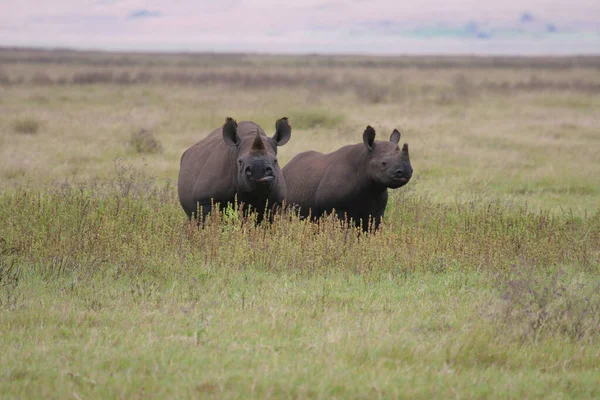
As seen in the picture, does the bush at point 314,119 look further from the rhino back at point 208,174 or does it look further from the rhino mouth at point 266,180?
the rhino mouth at point 266,180

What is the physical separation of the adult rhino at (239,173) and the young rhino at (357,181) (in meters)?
0.88

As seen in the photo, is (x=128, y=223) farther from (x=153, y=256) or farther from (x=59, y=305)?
(x=59, y=305)

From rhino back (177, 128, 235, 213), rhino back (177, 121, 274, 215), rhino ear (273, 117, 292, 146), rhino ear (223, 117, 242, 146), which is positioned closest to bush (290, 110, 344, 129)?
rhino back (177, 128, 235, 213)

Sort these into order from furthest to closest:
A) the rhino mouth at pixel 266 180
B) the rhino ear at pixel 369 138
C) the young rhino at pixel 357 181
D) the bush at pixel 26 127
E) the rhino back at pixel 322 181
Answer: the bush at pixel 26 127
the rhino back at pixel 322 181
the rhino ear at pixel 369 138
the young rhino at pixel 357 181
the rhino mouth at pixel 266 180

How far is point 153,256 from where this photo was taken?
26.6 feet

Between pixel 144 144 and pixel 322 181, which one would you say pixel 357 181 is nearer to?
pixel 322 181

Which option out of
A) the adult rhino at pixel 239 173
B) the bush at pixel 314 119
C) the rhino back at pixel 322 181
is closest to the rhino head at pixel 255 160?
the adult rhino at pixel 239 173

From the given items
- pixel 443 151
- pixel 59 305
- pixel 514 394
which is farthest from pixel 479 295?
pixel 443 151

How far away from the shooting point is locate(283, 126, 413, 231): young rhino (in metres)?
9.51

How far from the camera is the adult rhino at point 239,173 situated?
8828 mm

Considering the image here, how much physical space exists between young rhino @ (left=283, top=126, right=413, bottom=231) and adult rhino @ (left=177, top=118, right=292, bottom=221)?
88cm

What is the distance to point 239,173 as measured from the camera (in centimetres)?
902

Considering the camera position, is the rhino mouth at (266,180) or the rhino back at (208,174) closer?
the rhino mouth at (266,180)

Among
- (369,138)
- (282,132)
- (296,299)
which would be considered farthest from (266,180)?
(296,299)
